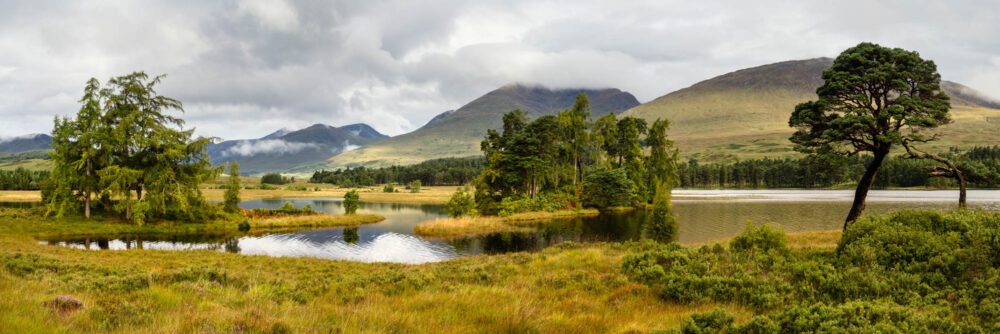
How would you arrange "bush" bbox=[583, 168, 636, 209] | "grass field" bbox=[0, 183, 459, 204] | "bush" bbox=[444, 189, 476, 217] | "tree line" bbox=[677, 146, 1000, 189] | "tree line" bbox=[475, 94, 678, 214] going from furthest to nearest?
"tree line" bbox=[677, 146, 1000, 189]
"grass field" bbox=[0, 183, 459, 204]
"bush" bbox=[583, 168, 636, 209]
"tree line" bbox=[475, 94, 678, 214]
"bush" bbox=[444, 189, 476, 217]

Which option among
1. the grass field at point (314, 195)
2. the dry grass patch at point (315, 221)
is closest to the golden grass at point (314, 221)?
the dry grass patch at point (315, 221)

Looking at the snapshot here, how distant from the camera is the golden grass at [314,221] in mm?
45219

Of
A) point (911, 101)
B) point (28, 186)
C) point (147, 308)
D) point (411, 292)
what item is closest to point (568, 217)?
point (911, 101)

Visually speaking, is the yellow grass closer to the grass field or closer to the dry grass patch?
the dry grass patch

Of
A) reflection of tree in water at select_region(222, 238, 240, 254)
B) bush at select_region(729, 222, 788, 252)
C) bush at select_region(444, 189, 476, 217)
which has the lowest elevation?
reflection of tree in water at select_region(222, 238, 240, 254)

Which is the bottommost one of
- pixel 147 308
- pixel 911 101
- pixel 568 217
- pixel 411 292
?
pixel 568 217

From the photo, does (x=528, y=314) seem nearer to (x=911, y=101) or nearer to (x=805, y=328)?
(x=805, y=328)

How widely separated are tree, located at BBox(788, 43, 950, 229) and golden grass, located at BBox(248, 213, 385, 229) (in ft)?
150

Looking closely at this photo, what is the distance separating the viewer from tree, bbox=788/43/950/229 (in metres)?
19.2

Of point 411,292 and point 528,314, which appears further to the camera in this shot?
point 411,292

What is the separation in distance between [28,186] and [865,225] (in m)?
173

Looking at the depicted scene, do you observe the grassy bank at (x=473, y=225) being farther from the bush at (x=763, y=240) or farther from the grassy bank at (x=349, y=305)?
the bush at (x=763, y=240)

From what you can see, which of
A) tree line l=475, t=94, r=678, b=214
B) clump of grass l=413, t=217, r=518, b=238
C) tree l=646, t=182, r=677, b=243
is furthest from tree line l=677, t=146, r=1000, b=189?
clump of grass l=413, t=217, r=518, b=238

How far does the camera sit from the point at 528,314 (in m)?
6.79
